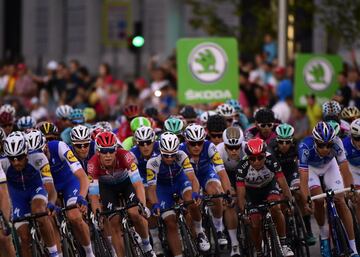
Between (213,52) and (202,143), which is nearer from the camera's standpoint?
(202,143)

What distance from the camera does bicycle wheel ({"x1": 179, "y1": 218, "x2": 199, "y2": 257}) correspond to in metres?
16.5

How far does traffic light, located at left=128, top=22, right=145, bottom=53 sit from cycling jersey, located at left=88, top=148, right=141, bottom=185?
1233 centimetres

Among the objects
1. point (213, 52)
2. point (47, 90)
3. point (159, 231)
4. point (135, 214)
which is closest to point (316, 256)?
point (159, 231)

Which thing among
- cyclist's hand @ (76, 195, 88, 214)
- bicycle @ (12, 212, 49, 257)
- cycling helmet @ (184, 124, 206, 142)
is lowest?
bicycle @ (12, 212, 49, 257)

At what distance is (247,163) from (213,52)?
27.9 ft

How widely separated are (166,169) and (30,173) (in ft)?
6.57

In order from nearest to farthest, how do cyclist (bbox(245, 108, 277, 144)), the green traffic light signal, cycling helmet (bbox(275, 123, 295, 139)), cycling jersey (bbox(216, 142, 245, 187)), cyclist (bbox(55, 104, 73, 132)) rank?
cycling helmet (bbox(275, 123, 295, 139)) → cycling jersey (bbox(216, 142, 245, 187)) → cyclist (bbox(245, 108, 277, 144)) → cyclist (bbox(55, 104, 73, 132)) → the green traffic light signal

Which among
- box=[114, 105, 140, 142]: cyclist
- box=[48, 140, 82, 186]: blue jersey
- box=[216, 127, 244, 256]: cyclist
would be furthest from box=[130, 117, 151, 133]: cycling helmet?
box=[48, 140, 82, 186]: blue jersey

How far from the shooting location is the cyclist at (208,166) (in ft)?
56.7

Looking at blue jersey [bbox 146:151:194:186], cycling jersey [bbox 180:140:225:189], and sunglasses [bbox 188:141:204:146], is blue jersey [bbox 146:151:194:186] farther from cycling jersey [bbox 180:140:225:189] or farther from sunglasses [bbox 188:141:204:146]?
cycling jersey [bbox 180:140:225:189]

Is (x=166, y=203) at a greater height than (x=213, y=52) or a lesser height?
lesser

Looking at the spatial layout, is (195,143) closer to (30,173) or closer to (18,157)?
(30,173)

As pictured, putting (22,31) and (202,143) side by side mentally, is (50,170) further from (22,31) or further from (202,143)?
(22,31)

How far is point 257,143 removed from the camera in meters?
16.0
